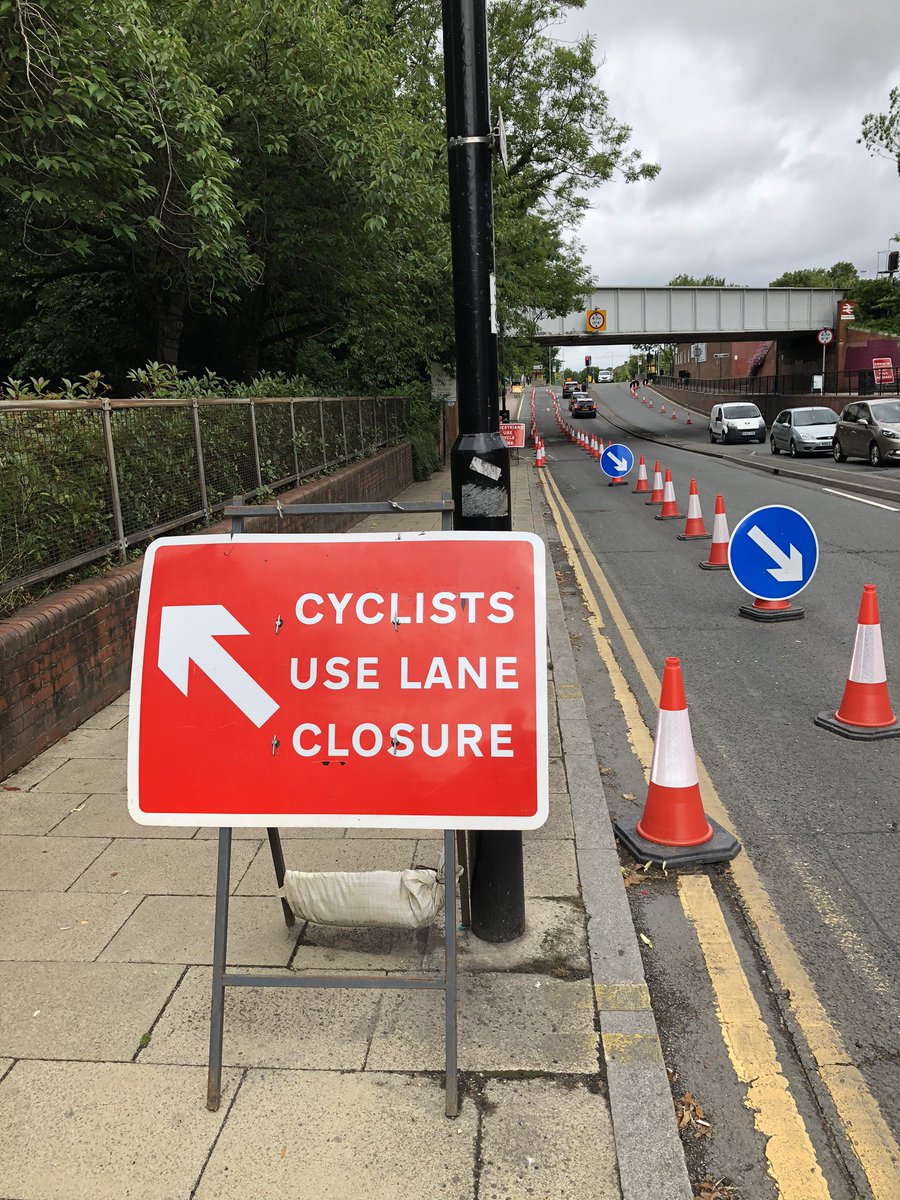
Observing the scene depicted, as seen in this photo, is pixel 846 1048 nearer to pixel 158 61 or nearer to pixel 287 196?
pixel 158 61

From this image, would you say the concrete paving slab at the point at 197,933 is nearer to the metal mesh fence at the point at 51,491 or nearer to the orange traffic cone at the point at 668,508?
the metal mesh fence at the point at 51,491

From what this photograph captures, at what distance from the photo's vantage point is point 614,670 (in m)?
7.02

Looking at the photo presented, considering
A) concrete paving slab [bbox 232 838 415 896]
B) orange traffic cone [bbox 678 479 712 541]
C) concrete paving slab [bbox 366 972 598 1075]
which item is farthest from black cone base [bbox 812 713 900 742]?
orange traffic cone [bbox 678 479 712 541]

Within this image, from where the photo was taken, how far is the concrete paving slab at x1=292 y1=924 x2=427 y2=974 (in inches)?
125

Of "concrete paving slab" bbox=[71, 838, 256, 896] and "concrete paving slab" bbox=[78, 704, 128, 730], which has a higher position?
"concrete paving slab" bbox=[78, 704, 128, 730]

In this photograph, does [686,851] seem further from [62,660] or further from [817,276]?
[817,276]

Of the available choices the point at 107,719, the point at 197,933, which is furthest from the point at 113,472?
the point at 197,933

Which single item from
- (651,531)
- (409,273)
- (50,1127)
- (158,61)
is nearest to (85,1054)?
(50,1127)

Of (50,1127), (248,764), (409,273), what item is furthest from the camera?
(409,273)

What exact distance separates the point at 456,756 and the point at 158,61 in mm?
9494

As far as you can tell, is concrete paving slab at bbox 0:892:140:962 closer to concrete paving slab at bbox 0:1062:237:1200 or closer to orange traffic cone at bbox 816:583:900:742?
concrete paving slab at bbox 0:1062:237:1200

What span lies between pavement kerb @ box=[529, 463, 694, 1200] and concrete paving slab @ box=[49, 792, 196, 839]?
1854 mm

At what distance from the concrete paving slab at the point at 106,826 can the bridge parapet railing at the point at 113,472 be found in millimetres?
1409

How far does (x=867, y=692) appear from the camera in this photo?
5.43 meters
